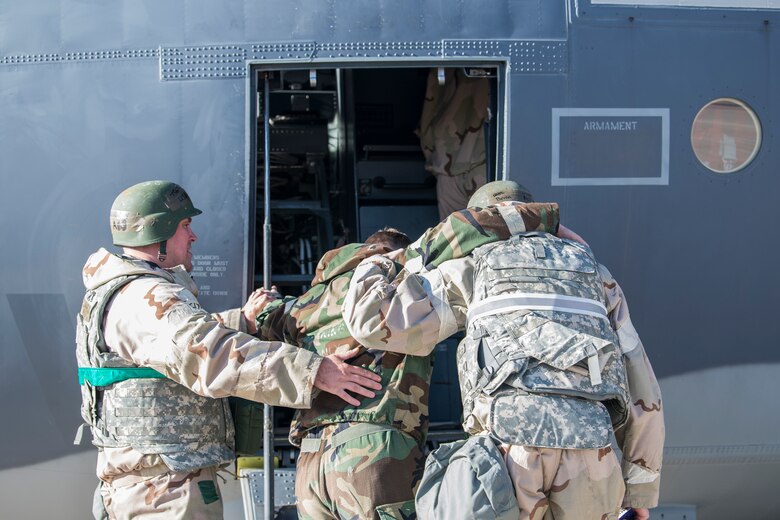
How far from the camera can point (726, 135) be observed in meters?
4.09

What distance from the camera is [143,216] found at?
10.7 ft

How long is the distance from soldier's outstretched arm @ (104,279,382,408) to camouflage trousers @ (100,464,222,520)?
40cm

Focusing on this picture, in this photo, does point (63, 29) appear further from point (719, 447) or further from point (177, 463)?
point (719, 447)

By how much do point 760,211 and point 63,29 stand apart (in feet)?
11.2

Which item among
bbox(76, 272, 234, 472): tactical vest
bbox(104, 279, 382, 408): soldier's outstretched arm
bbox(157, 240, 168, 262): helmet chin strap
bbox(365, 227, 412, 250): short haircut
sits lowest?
bbox(76, 272, 234, 472): tactical vest

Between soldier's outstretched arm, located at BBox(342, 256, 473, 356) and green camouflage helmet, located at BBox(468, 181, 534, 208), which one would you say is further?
green camouflage helmet, located at BBox(468, 181, 534, 208)

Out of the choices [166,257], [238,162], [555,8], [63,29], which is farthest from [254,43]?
[555,8]

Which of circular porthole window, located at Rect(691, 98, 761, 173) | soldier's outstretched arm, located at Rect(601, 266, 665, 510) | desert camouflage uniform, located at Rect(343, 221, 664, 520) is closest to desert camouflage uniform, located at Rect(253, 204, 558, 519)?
desert camouflage uniform, located at Rect(343, 221, 664, 520)

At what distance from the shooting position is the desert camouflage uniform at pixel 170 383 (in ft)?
9.73

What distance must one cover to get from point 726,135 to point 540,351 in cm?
201

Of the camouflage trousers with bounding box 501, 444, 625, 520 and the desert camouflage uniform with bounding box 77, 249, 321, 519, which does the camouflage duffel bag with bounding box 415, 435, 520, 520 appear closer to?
the camouflage trousers with bounding box 501, 444, 625, 520

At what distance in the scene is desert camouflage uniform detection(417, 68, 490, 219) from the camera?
5.24m

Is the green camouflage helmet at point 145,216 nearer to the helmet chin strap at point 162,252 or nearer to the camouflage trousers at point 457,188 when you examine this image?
Result: the helmet chin strap at point 162,252

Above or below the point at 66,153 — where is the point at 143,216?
below
